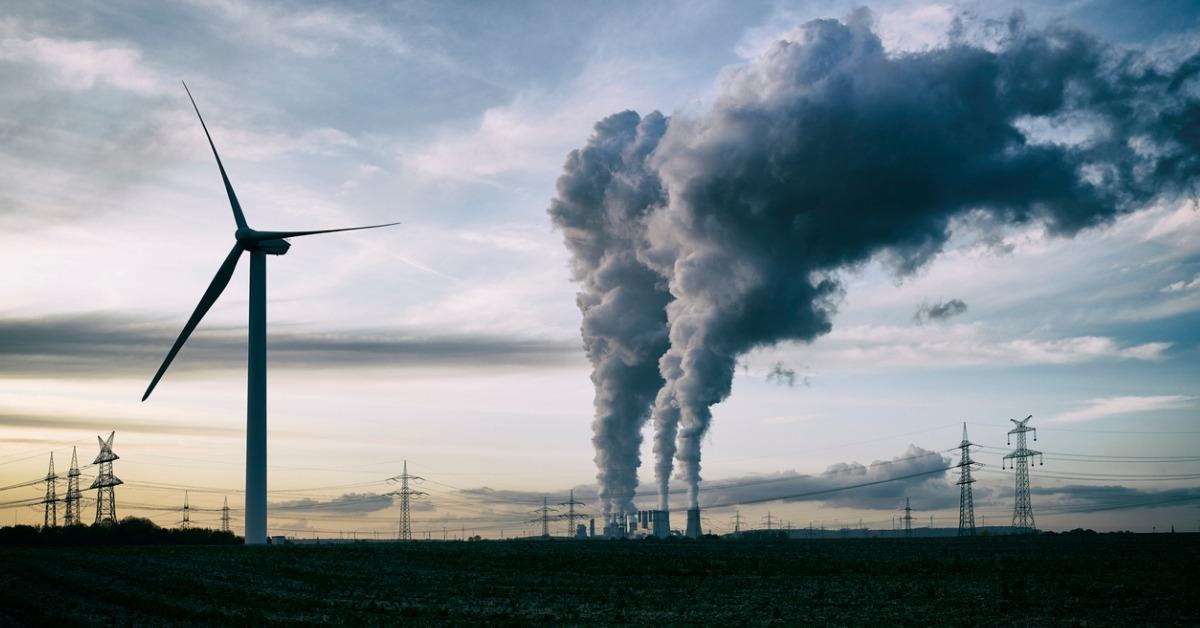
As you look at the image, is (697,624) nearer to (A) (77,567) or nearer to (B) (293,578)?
(B) (293,578)

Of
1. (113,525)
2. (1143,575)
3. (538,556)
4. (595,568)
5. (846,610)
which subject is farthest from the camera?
(113,525)

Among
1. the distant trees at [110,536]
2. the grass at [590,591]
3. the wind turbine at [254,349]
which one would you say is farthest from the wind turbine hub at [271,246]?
the distant trees at [110,536]

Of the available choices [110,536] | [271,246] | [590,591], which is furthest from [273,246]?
[590,591]

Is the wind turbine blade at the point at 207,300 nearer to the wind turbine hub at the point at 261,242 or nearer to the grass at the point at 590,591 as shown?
the wind turbine hub at the point at 261,242

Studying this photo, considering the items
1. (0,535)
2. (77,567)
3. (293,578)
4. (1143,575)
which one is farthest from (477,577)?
(0,535)

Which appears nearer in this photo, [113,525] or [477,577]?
[477,577]

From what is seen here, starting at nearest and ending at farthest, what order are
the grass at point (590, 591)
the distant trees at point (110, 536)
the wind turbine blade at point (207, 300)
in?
the grass at point (590, 591), the wind turbine blade at point (207, 300), the distant trees at point (110, 536)

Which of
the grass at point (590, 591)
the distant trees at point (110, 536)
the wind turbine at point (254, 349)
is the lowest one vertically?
the distant trees at point (110, 536)
